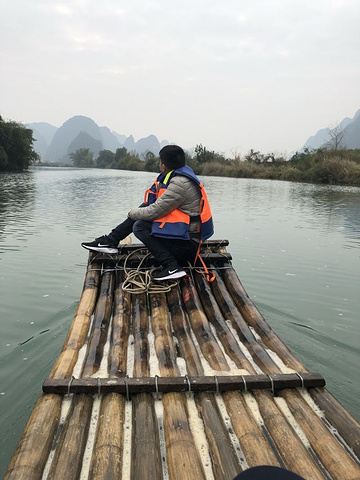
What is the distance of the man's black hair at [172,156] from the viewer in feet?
13.9

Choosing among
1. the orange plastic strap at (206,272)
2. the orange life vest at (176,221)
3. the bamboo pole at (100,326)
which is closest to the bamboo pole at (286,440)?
the bamboo pole at (100,326)

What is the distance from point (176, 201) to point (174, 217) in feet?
0.72

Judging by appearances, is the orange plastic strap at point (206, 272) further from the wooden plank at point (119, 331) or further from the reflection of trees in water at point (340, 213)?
the reflection of trees in water at point (340, 213)

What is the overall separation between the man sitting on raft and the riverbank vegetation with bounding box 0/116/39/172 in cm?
4621

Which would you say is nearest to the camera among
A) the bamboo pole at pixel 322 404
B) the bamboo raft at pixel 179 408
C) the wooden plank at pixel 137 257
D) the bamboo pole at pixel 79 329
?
the bamboo raft at pixel 179 408

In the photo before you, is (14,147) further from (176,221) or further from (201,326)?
(201,326)

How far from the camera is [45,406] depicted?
2408 millimetres

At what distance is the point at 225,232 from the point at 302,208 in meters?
8.38

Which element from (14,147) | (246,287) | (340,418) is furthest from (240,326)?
(14,147)

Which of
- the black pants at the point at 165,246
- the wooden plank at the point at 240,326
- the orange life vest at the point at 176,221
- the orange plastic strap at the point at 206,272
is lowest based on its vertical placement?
the wooden plank at the point at 240,326

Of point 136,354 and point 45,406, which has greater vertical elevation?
point 45,406

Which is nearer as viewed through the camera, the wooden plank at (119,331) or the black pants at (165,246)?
the wooden plank at (119,331)

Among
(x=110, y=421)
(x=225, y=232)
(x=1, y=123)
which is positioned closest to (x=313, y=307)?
(x=110, y=421)

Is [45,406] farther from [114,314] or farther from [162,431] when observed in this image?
[114,314]
